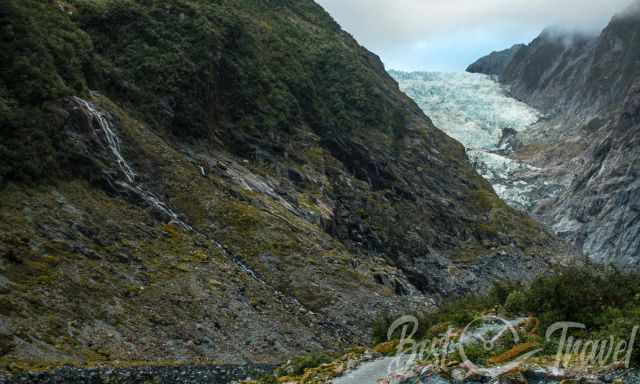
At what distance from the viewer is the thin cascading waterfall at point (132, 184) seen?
54.7 meters

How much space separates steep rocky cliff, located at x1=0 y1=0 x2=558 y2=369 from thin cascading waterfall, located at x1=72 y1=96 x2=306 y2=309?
0.69 feet

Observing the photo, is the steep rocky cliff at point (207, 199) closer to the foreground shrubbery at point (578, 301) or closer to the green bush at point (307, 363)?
the green bush at point (307, 363)

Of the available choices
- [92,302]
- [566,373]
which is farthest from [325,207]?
[566,373]

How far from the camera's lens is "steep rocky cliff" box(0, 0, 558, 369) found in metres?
41.3

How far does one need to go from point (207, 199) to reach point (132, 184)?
21.9 feet

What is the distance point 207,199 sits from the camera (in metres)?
60.3

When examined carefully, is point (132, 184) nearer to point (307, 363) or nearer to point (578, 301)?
point (307, 363)

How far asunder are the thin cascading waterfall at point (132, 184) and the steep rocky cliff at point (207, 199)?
209 mm

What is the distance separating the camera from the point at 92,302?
39719mm

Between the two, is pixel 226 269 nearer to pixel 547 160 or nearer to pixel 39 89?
pixel 39 89


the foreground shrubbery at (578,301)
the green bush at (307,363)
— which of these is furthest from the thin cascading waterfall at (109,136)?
the foreground shrubbery at (578,301)

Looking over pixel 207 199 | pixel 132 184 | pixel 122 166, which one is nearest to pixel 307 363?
pixel 132 184

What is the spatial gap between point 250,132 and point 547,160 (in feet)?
448

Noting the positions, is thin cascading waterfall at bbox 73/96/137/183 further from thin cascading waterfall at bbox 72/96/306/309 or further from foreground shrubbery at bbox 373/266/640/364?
foreground shrubbery at bbox 373/266/640/364
